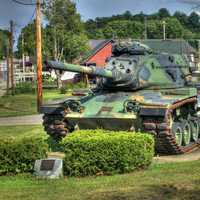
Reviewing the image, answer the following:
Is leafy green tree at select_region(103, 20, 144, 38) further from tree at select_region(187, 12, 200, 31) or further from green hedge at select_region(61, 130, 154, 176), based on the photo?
green hedge at select_region(61, 130, 154, 176)

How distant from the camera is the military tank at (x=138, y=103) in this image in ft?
48.9

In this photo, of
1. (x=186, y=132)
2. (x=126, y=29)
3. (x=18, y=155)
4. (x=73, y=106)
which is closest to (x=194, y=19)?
(x=186, y=132)

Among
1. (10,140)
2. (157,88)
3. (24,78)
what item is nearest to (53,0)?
(24,78)

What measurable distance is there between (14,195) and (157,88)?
8.00 metres

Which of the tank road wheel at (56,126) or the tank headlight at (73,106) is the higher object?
the tank headlight at (73,106)

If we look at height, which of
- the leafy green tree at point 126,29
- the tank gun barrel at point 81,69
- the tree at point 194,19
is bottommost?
the tank gun barrel at point 81,69

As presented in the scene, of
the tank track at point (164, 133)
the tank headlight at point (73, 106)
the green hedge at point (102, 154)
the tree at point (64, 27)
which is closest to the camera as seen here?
the green hedge at point (102, 154)

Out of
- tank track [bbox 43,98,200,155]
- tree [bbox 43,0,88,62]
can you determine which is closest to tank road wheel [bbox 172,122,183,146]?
tank track [bbox 43,98,200,155]

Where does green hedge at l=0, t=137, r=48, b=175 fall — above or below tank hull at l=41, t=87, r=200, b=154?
below

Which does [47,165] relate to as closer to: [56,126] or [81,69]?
[81,69]

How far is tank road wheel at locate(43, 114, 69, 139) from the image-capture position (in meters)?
16.5

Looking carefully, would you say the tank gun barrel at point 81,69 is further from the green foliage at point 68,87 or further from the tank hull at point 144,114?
the green foliage at point 68,87

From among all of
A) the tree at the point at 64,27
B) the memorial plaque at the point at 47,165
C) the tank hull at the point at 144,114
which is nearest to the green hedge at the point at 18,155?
the memorial plaque at the point at 47,165

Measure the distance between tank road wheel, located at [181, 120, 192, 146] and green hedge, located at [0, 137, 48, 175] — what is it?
17.1ft
